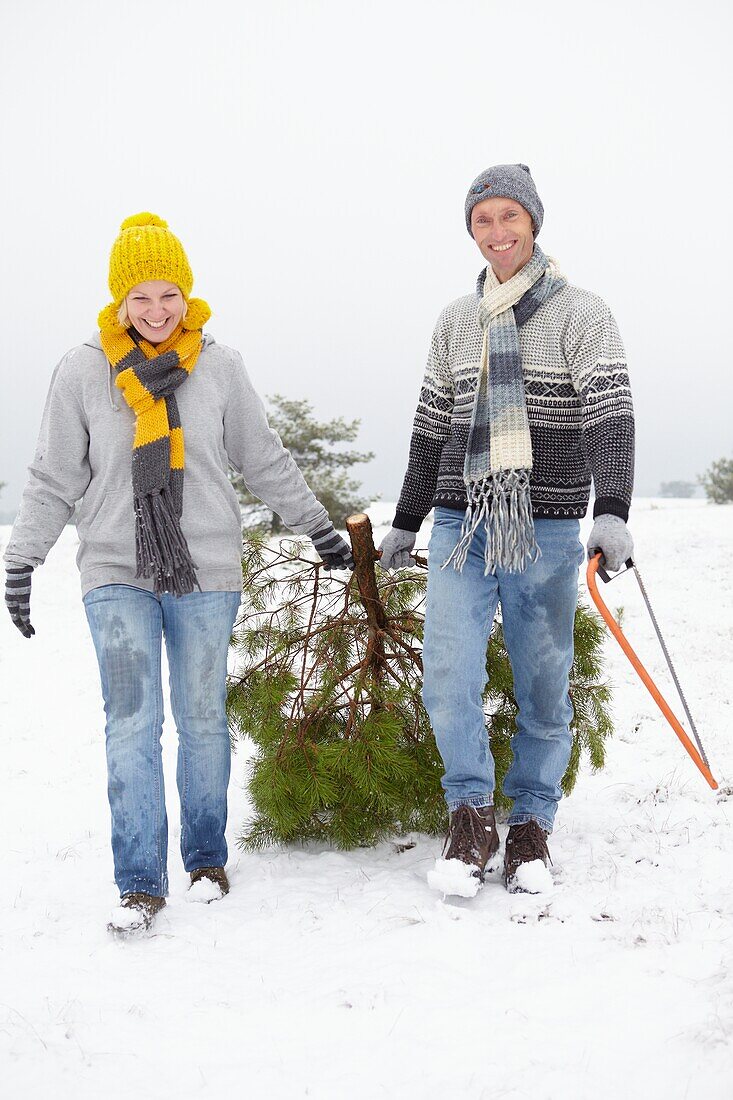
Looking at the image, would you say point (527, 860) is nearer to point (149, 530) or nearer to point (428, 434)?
point (428, 434)

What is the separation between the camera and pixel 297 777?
303 centimetres

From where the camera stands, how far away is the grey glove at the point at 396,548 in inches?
123

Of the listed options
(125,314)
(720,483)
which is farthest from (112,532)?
(720,483)

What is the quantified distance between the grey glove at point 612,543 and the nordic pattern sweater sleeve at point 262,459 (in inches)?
37.1

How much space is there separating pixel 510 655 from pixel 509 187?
149cm

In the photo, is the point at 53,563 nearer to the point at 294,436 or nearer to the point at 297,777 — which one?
the point at 294,436

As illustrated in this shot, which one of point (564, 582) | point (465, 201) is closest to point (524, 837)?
point (564, 582)

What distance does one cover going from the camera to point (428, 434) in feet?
10.1

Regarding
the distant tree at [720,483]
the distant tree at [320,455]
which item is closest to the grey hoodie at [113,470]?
the distant tree at [320,455]

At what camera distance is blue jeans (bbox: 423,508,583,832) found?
278cm

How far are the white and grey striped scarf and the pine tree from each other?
0.53 metres

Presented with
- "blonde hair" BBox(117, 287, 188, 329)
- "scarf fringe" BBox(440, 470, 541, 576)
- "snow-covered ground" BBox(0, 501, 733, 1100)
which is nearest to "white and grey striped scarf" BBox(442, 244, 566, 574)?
"scarf fringe" BBox(440, 470, 541, 576)

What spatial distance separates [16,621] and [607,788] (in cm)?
250

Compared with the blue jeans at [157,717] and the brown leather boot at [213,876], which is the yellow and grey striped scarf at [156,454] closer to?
the blue jeans at [157,717]
